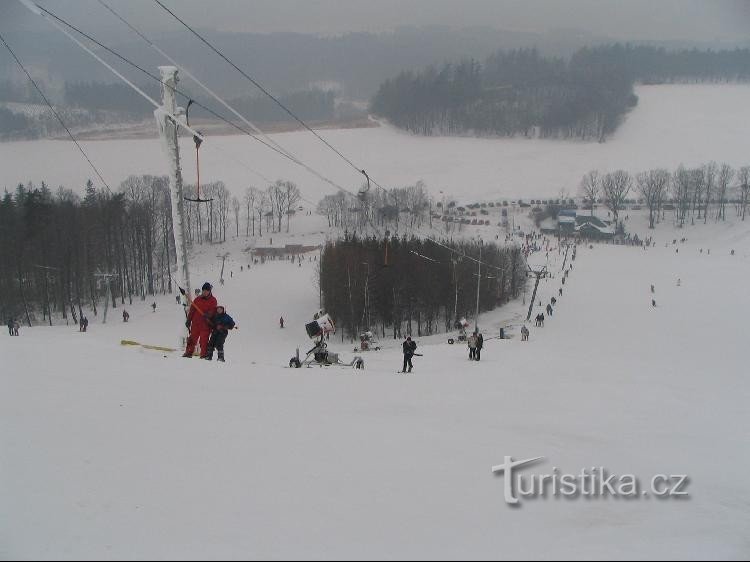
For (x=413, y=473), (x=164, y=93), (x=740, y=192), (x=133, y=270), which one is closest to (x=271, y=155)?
(x=133, y=270)

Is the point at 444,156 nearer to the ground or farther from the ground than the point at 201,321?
farther from the ground

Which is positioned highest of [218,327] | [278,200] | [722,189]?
[722,189]

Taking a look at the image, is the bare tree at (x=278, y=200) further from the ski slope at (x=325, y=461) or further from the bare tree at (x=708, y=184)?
the ski slope at (x=325, y=461)

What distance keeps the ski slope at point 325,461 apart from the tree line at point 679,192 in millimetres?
97779

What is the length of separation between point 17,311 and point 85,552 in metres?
46.9

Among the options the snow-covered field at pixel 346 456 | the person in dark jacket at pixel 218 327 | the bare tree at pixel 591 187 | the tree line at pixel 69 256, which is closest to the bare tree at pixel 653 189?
the bare tree at pixel 591 187

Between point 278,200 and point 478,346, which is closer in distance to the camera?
point 478,346

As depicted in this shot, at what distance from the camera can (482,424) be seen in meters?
8.22

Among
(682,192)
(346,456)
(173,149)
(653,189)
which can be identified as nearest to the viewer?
(346,456)

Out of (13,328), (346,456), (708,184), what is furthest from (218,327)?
(708,184)

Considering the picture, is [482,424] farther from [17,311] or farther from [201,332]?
[17,311]

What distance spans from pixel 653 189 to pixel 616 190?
6.50 metres

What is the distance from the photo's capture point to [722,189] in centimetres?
10156

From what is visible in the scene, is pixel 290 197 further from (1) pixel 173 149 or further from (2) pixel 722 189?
(1) pixel 173 149
